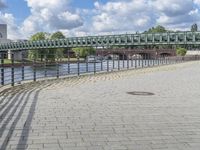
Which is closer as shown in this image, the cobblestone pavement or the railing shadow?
the cobblestone pavement

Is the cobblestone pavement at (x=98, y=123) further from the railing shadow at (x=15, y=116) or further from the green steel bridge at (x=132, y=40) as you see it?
the green steel bridge at (x=132, y=40)

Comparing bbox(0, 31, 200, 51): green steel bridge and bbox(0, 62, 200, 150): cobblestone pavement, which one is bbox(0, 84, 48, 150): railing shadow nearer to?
bbox(0, 62, 200, 150): cobblestone pavement

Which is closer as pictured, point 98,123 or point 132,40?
point 98,123

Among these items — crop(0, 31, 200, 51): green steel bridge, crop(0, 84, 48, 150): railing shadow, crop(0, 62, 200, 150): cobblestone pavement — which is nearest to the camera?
crop(0, 62, 200, 150): cobblestone pavement

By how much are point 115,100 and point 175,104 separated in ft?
6.21

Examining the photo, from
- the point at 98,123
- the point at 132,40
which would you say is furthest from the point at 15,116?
the point at 132,40

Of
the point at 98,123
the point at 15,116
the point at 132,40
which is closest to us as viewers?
the point at 98,123

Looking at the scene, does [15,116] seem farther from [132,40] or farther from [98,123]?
[132,40]

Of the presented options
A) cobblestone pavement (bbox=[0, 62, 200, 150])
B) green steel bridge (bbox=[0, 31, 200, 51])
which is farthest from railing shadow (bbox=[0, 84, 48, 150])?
green steel bridge (bbox=[0, 31, 200, 51])

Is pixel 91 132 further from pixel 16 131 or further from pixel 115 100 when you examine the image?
pixel 115 100

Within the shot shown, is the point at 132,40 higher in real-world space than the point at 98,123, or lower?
higher

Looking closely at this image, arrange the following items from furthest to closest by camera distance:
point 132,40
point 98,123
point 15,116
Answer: point 132,40, point 15,116, point 98,123

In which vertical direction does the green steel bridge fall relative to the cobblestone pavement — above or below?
above

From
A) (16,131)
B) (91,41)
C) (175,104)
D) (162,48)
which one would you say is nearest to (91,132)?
(16,131)
